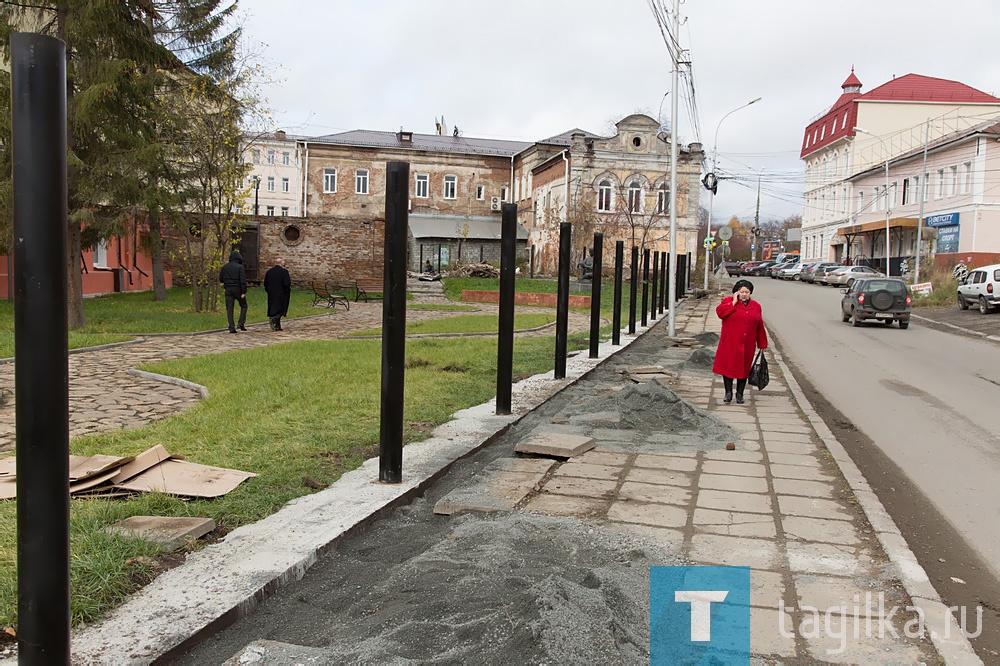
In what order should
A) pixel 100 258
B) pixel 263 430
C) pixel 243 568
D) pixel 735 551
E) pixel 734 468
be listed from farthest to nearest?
pixel 100 258
pixel 263 430
pixel 734 468
pixel 735 551
pixel 243 568

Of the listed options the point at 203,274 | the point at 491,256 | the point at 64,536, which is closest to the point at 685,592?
the point at 64,536

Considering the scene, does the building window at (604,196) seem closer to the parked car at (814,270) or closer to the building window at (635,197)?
the building window at (635,197)

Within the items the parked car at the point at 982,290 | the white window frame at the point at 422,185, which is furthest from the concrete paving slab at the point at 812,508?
the white window frame at the point at 422,185

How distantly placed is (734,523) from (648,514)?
1.67 ft

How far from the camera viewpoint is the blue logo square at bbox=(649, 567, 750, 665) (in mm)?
3139

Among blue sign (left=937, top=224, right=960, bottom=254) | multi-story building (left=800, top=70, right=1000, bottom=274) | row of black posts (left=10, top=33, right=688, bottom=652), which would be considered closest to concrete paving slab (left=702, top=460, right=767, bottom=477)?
row of black posts (left=10, top=33, right=688, bottom=652)

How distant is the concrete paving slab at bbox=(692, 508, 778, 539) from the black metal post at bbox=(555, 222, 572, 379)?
5.09 m

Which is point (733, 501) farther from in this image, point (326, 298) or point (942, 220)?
point (942, 220)

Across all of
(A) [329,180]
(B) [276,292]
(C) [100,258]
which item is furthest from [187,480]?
(A) [329,180]

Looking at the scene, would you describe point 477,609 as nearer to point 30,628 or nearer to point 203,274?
point 30,628

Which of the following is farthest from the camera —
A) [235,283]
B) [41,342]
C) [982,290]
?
[982,290]

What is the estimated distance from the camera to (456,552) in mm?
4062

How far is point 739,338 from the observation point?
966 centimetres

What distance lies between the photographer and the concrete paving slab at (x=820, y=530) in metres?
4.62
